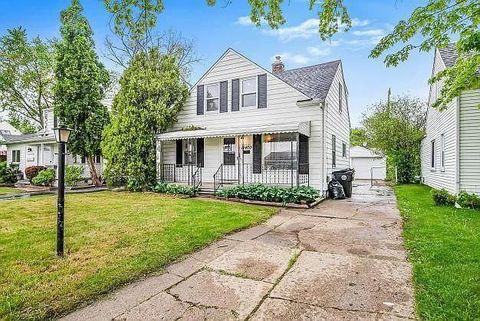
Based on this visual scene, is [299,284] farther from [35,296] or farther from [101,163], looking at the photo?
[101,163]

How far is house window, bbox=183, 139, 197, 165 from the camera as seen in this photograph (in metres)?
13.4

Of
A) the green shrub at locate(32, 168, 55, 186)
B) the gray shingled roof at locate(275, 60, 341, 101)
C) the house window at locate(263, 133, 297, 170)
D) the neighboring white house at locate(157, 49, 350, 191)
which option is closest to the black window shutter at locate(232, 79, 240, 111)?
the neighboring white house at locate(157, 49, 350, 191)

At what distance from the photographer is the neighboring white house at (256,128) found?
11.0 meters

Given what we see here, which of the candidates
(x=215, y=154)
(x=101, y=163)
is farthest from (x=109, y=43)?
(x=215, y=154)

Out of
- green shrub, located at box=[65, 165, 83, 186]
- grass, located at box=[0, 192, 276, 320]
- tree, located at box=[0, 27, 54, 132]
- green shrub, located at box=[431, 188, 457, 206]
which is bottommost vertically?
grass, located at box=[0, 192, 276, 320]

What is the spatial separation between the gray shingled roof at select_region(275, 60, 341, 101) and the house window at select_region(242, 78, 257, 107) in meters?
1.46

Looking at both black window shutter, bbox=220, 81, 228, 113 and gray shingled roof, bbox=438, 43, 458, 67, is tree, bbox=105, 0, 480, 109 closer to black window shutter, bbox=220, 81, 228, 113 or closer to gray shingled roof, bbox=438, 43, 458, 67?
gray shingled roof, bbox=438, 43, 458, 67

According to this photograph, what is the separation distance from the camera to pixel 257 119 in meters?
11.9

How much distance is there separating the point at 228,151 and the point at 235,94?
2552 mm

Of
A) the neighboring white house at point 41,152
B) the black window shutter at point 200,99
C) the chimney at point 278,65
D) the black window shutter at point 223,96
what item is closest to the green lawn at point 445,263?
the black window shutter at point 223,96

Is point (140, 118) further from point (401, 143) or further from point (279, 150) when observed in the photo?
point (401, 143)

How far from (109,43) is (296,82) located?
45.2ft

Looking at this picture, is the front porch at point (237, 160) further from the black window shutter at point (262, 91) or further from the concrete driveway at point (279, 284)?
the concrete driveway at point (279, 284)

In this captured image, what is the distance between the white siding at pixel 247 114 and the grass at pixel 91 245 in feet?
12.6
